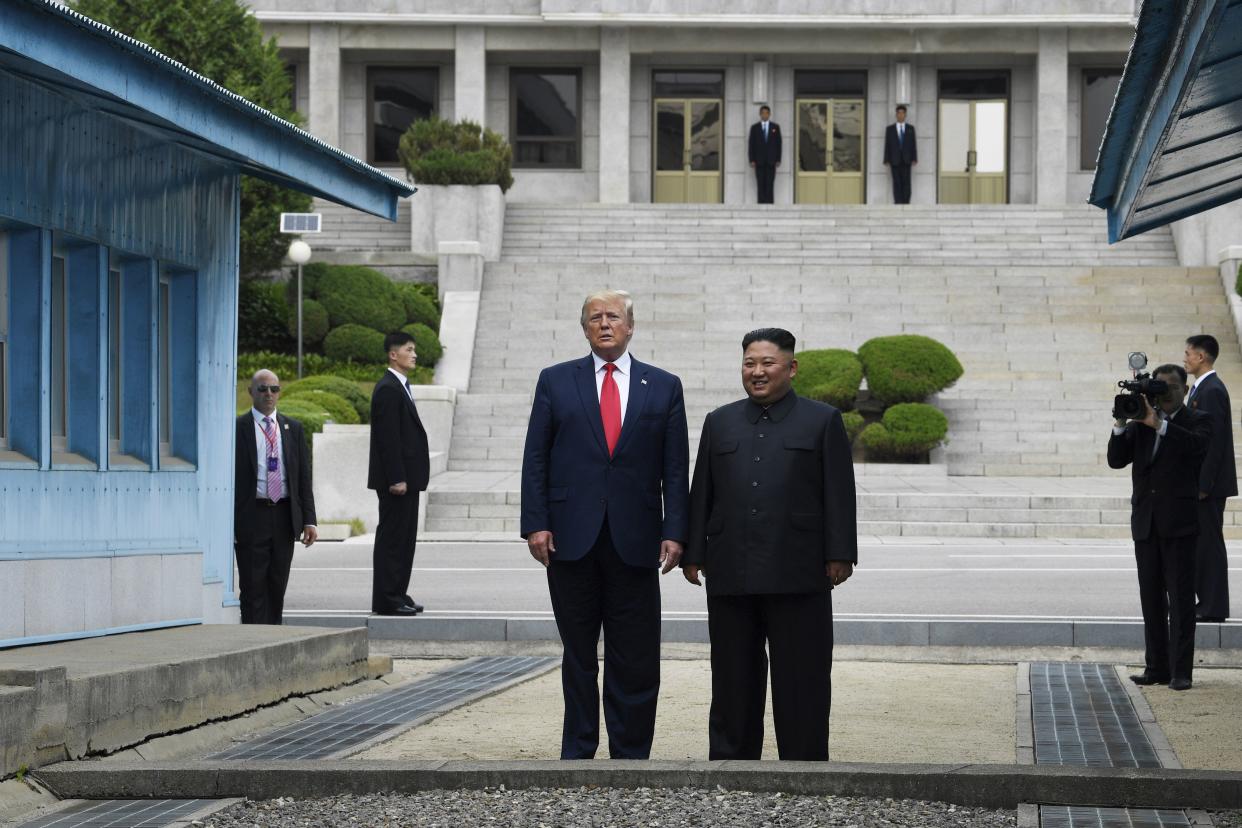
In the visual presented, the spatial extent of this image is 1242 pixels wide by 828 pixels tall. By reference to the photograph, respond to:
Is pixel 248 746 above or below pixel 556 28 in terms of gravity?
below

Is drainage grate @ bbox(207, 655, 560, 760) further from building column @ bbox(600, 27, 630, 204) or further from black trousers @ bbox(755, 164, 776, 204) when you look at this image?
black trousers @ bbox(755, 164, 776, 204)

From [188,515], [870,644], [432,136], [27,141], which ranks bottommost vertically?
[870,644]

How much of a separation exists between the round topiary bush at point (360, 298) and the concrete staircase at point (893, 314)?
1.49 metres

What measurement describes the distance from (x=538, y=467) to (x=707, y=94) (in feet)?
114

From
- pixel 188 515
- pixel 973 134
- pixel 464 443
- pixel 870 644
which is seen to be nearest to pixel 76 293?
pixel 188 515

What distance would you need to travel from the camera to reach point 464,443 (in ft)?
79.6

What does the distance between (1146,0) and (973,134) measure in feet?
118

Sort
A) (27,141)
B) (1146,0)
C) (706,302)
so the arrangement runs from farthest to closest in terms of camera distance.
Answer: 1. (706,302)
2. (27,141)
3. (1146,0)

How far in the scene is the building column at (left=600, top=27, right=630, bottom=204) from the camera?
130 ft

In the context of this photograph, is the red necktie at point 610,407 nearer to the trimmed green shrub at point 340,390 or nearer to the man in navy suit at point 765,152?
the trimmed green shrub at point 340,390

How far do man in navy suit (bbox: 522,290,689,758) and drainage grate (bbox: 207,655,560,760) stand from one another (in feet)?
4.03

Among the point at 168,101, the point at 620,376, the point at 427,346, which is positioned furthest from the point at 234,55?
the point at 620,376

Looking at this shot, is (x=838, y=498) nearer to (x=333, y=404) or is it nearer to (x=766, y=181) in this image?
(x=333, y=404)

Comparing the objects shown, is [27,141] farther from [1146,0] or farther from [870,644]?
[870,644]
